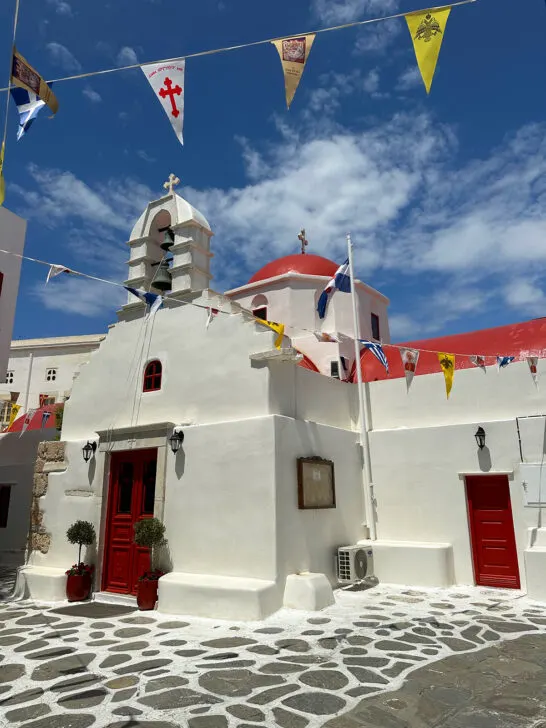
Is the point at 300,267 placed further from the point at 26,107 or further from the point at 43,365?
the point at 43,365

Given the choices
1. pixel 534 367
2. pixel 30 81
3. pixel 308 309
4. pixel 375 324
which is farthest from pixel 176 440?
pixel 375 324

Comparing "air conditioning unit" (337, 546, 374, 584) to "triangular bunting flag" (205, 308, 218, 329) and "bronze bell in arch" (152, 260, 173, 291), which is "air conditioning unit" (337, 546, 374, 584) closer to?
"triangular bunting flag" (205, 308, 218, 329)

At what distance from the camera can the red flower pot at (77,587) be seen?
8672 mm

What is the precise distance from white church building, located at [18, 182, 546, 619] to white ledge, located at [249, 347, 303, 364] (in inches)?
1.5

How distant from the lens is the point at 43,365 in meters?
29.9

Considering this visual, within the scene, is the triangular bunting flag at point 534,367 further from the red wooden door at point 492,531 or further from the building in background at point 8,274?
the building in background at point 8,274

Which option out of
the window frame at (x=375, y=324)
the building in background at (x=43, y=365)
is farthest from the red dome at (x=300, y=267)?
the building in background at (x=43, y=365)

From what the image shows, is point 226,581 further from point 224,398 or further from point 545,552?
point 545,552

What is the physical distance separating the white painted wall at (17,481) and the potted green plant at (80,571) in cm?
482

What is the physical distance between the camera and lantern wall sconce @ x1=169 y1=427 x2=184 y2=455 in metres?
8.59

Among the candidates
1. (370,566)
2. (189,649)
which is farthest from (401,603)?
(189,649)

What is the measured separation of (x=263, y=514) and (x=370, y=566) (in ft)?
9.43

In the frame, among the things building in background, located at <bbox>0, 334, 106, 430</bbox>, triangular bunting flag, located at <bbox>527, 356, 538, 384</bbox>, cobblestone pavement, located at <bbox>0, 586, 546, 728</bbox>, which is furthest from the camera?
building in background, located at <bbox>0, 334, 106, 430</bbox>

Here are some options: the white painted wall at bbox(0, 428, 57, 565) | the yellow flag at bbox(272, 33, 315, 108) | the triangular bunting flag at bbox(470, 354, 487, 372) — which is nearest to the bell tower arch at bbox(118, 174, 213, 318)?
the yellow flag at bbox(272, 33, 315, 108)
